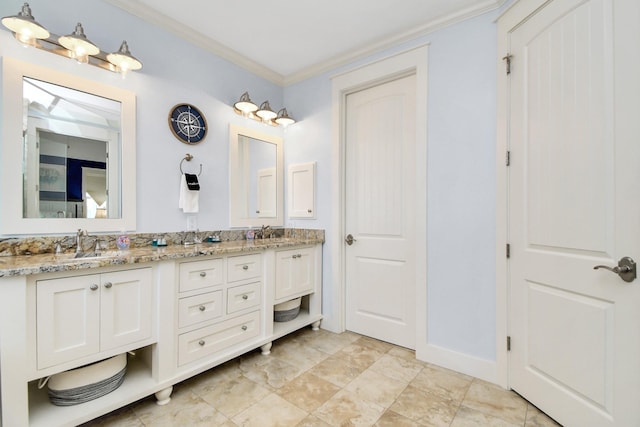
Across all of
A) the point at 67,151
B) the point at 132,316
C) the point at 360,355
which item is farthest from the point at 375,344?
the point at 67,151

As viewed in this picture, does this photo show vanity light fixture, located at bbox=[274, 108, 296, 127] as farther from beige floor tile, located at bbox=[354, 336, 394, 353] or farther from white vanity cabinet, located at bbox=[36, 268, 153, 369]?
beige floor tile, located at bbox=[354, 336, 394, 353]

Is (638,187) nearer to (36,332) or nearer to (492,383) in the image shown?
(492,383)

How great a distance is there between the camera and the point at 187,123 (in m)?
2.38

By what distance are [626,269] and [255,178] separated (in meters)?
2.71

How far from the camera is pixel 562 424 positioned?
154 cm

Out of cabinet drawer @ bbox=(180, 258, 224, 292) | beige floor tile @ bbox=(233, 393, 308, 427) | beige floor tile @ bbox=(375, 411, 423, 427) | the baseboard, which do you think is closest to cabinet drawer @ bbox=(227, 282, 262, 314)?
cabinet drawer @ bbox=(180, 258, 224, 292)

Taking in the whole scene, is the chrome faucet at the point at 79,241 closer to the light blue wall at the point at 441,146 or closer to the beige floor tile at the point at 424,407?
the light blue wall at the point at 441,146

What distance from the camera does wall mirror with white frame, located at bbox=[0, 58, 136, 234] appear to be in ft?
5.32

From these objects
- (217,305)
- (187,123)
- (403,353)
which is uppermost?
(187,123)

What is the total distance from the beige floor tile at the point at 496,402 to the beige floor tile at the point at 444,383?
5cm

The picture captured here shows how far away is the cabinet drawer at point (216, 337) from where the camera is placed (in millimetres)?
1842

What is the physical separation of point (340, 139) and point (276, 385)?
85.9 inches

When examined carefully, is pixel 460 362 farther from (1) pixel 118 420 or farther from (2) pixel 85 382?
(2) pixel 85 382

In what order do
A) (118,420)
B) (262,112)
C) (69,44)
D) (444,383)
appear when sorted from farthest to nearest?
(262,112), (444,383), (69,44), (118,420)
